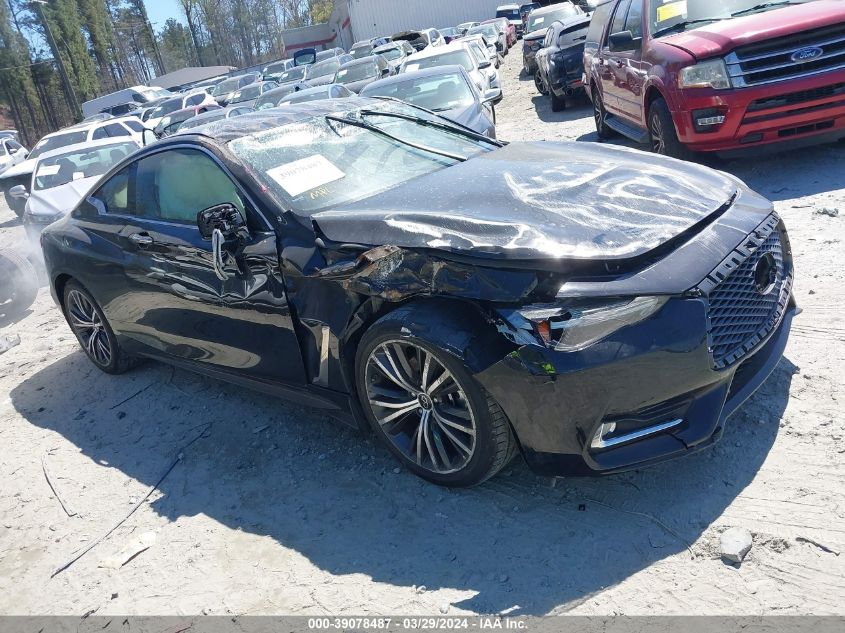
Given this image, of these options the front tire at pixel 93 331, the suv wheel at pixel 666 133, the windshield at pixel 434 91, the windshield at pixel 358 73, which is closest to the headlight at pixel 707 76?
the suv wheel at pixel 666 133

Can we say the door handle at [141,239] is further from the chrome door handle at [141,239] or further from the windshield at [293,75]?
the windshield at [293,75]

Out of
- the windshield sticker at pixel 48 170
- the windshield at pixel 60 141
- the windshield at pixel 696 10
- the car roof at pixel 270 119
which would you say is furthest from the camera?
the windshield at pixel 60 141

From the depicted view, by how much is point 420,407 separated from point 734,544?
134 cm

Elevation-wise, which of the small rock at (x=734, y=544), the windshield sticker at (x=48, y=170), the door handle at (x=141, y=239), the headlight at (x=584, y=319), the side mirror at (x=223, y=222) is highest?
the side mirror at (x=223, y=222)

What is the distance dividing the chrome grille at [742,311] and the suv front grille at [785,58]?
347 cm

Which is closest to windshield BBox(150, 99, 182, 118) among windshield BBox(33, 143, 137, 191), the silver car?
windshield BBox(33, 143, 137, 191)

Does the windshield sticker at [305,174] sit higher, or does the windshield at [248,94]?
the windshield sticker at [305,174]

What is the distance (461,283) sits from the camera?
2922mm

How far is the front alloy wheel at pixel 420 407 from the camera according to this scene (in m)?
3.08

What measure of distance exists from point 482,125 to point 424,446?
6536 mm

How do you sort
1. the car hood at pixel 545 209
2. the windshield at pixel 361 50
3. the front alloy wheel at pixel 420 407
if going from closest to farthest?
the car hood at pixel 545 209 → the front alloy wheel at pixel 420 407 → the windshield at pixel 361 50

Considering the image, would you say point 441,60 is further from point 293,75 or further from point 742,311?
point 293,75

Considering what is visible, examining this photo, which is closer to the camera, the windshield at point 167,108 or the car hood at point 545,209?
the car hood at point 545,209

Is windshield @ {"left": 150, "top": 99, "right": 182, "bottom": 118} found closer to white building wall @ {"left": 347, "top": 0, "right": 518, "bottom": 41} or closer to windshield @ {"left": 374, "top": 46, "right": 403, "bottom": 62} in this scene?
windshield @ {"left": 374, "top": 46, "right": 403, "bottom": 62}
